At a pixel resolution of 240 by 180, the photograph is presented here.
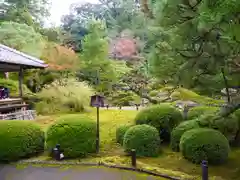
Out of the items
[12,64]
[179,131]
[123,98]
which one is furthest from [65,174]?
[123,98]

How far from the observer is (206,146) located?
5738 mm

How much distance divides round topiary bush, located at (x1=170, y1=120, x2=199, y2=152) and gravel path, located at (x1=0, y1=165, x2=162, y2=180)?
1.76 m

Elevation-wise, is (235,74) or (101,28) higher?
(101,28)

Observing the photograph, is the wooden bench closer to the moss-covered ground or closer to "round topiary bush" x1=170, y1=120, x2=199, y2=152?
the moss-covered ground

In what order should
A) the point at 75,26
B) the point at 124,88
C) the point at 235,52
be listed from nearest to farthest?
the point at 235,52 < the point at 124,88 < the point at 75,26

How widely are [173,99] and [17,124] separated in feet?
27.1

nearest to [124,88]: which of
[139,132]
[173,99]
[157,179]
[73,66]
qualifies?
[73,66]

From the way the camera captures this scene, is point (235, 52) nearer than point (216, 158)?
Yes

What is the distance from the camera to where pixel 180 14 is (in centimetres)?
417

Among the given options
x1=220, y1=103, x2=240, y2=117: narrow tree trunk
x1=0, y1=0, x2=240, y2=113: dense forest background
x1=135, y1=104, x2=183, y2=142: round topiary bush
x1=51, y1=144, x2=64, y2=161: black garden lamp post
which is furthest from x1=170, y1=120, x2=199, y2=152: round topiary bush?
x1=51, y1=144, x2=64, y2=161: black garden lamp post

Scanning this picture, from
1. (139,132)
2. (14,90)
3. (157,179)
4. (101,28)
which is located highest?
(101,28)

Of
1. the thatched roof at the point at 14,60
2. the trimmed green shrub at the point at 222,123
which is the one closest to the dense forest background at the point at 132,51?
the trimmed green shrub at the point at 222,123

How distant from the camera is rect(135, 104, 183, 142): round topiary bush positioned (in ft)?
23.8

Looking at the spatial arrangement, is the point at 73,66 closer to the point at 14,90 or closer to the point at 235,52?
the point at 14,90
